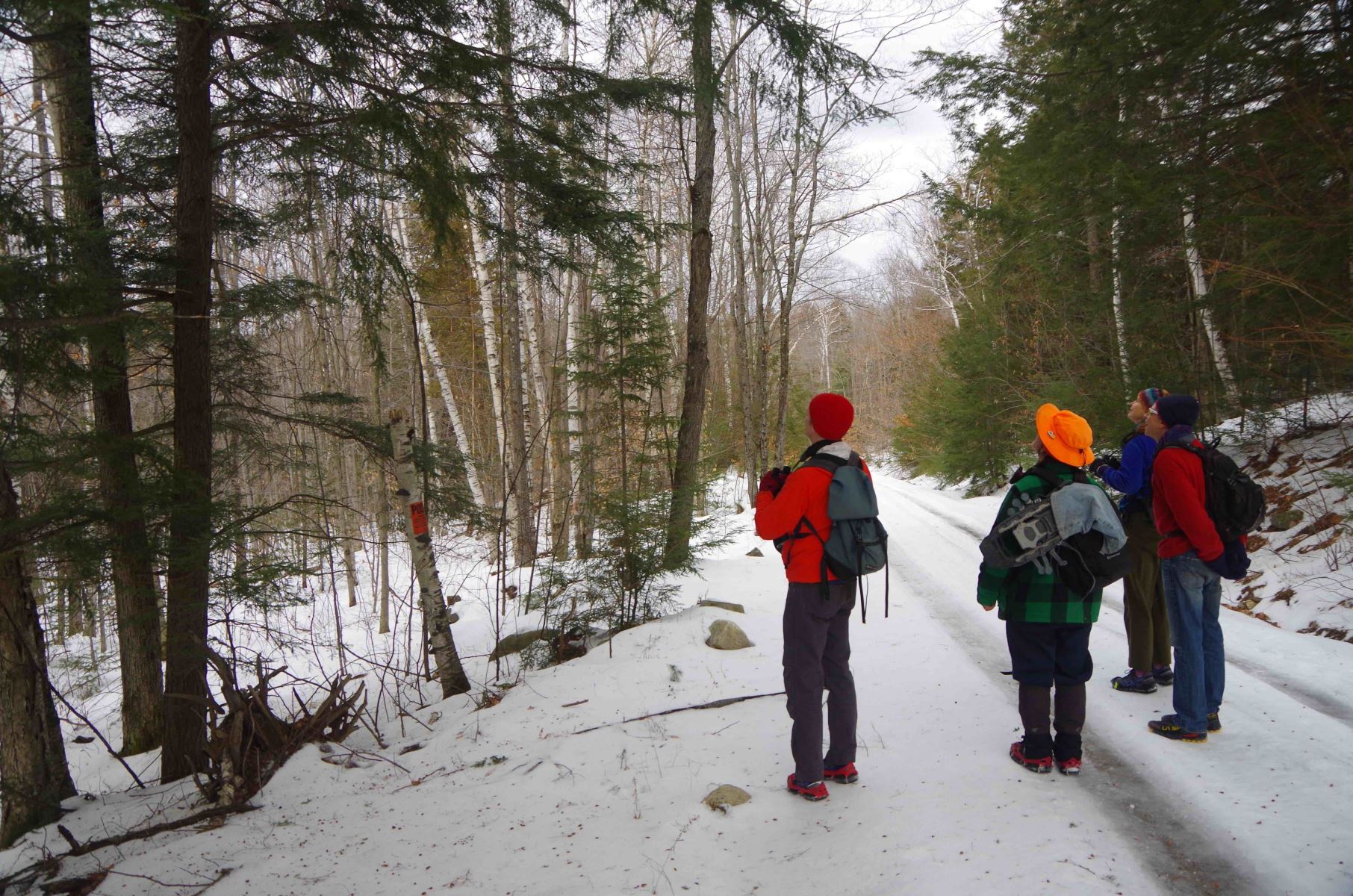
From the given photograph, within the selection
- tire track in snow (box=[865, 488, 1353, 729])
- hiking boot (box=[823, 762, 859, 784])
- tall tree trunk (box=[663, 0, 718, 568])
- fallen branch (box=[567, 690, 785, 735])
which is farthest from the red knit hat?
tall tree trunk (box=[663, 0, 718, 568])

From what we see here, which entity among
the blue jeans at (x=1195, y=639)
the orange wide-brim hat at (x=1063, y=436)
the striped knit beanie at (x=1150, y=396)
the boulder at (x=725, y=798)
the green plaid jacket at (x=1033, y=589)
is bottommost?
the boulder at (x=725, y=798)

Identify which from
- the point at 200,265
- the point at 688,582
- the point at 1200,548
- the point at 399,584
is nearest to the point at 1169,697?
the point at 1200,548

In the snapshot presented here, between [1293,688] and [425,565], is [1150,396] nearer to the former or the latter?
[1293,688]

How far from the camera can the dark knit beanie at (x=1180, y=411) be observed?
416 centimetres

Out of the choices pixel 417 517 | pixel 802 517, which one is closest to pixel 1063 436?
pixel 802 517

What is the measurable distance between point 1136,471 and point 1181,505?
71 cm

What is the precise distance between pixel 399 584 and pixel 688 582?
1487 cm

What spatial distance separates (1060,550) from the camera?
143 inches

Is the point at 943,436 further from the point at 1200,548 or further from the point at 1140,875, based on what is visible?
the point at 1140,875

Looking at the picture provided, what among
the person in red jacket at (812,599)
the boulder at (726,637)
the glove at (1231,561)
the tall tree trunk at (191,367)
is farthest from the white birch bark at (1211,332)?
the tall tree trunk at (191,367)

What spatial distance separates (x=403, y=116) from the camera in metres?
4.47

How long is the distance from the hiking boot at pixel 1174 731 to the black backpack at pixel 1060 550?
124 cm

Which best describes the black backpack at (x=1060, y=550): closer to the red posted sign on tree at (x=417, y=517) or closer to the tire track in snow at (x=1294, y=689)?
the tire track in snow at (x=1294, y=689)

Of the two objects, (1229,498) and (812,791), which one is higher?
(1229,498)
